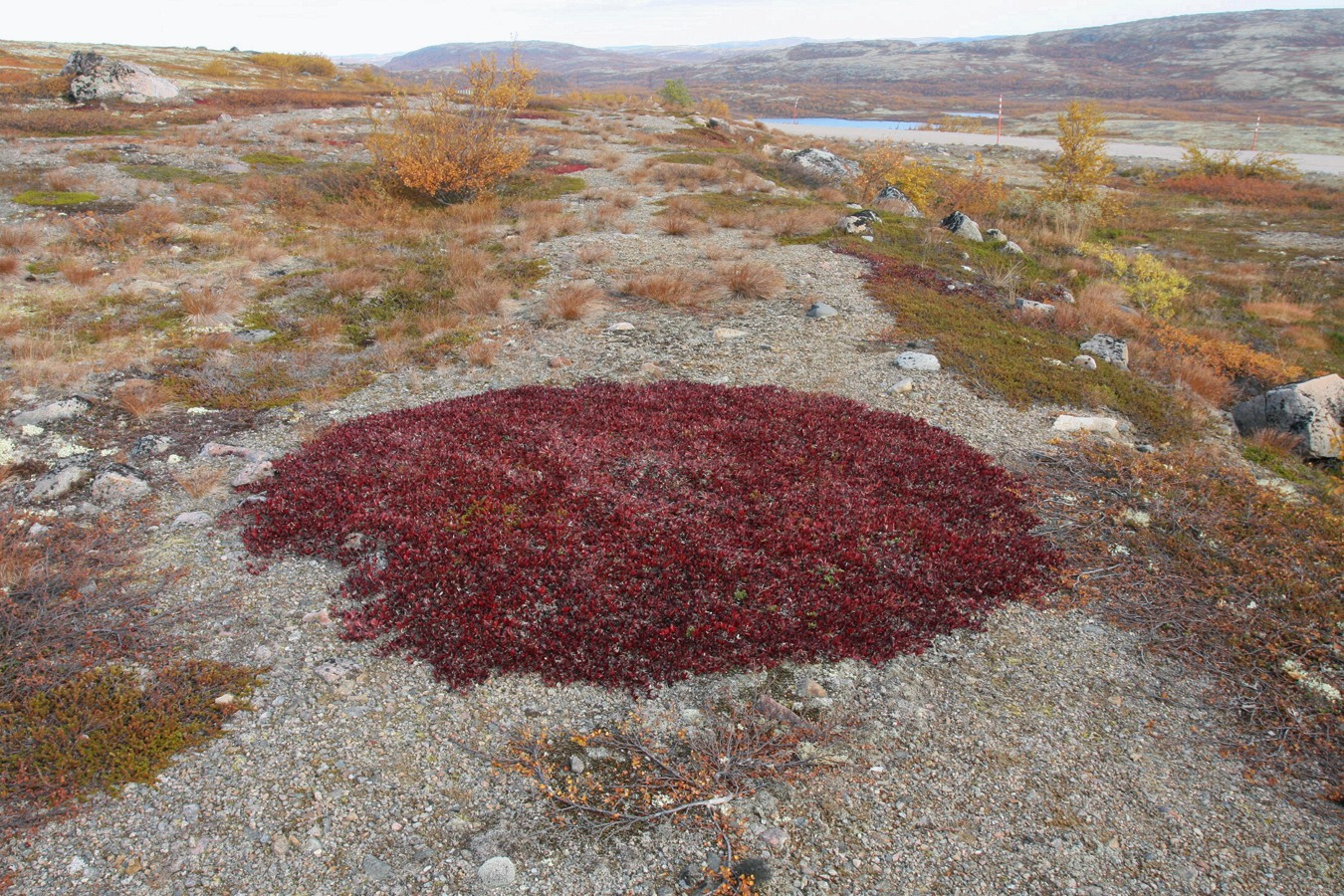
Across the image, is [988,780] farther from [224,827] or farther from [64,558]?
[64,558]

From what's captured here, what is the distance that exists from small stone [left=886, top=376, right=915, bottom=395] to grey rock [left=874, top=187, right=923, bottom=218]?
13517 millimetres

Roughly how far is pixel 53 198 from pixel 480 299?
1301cm

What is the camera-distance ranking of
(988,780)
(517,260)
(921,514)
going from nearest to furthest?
(988,780) < (921,514) < (517,260)

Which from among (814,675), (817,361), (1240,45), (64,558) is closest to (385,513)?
(64,558)

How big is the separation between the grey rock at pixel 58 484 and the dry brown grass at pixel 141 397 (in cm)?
159

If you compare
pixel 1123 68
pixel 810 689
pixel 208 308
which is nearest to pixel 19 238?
pixel 208 308

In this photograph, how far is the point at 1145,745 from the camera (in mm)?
4445

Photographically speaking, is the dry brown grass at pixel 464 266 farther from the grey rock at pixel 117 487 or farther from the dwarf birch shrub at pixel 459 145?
the grey rock at pixel 117 487

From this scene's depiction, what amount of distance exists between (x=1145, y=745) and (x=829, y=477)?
334cm

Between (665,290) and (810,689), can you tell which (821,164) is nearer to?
(665,290)

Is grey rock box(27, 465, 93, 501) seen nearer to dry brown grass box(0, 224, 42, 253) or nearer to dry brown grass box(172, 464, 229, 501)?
dry brown grass box(172, 464, 229, 501)

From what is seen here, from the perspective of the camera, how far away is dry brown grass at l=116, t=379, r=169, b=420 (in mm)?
8203

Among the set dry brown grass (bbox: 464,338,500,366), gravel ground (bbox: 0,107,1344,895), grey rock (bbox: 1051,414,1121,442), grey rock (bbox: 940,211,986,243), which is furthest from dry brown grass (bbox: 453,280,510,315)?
→ grey rock (bbox: 940,211,986,243)

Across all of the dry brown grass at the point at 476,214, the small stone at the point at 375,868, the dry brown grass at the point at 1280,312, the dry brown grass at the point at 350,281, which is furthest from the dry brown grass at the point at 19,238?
the dry brown grass at the point at 1280,312
